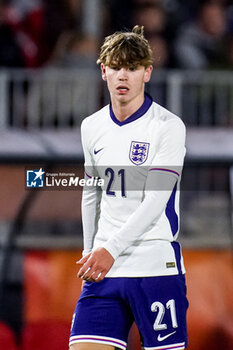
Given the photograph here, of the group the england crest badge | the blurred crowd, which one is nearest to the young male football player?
the england crest badge

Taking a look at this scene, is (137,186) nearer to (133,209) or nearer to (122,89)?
(133,209)

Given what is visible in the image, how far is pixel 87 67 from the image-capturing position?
6.26m

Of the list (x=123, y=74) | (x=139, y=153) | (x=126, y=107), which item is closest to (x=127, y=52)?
(x=123, y=74)

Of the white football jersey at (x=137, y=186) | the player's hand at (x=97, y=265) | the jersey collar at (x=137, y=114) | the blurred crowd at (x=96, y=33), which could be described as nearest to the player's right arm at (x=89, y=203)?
the white football jersey at (x=137, y=186)

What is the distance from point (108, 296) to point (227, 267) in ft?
3.47

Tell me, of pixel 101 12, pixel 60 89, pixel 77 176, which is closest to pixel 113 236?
pixel 77 176

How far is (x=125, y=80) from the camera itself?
2.94m

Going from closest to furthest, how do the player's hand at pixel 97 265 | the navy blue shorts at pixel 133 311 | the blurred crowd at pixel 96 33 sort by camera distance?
the player's hand at pixel 97 265 < the navy blue shorts at pixel 133 311 < the blurred crowd at pixel 96 33

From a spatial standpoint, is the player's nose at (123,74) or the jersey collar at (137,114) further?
the jersey collar at (137,114)

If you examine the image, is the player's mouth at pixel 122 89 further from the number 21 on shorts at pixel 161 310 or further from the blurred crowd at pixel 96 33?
the blurred crowd at pixel 96 33

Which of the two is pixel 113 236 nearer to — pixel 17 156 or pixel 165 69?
pixel 17 156

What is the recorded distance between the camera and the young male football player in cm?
295

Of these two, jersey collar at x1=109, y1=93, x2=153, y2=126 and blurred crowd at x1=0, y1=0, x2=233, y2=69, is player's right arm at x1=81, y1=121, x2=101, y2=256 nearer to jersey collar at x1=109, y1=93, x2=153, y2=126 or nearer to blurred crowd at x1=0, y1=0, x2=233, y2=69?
jersey collar at x1=109, y1=93, x2=153, y2=126

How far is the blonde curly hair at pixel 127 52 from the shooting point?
2.94 m
